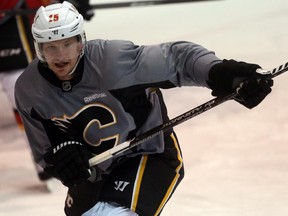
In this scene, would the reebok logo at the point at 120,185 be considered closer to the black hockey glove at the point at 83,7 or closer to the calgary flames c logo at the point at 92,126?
the calgary flames c logo at the point at 92,126

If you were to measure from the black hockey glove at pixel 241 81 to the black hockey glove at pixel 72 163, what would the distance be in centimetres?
39

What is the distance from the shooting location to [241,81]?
188 centimetres

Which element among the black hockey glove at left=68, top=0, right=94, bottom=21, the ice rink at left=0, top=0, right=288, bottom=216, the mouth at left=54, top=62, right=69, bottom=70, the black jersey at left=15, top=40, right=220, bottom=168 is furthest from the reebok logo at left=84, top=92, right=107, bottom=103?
the black hockey glove at left=68, top=0, right=94, bottom=21

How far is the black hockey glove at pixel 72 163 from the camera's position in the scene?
2059 mm

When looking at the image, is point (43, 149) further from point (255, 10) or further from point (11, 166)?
point (255, 10)

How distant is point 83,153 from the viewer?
2084mm

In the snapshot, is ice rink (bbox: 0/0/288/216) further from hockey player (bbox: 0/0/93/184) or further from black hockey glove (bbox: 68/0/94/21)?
black hockey glove (bbox: 68/0/94/21)

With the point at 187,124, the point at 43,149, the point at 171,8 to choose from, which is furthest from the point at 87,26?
the point at 43,149

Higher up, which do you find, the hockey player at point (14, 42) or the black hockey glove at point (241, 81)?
the black hockey glove at point (241, 81)

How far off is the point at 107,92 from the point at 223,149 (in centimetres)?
138

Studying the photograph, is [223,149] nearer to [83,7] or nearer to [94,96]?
[83,7]

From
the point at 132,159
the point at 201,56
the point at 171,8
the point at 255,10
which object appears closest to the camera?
the point at 201,56

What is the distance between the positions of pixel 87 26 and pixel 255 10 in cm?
112

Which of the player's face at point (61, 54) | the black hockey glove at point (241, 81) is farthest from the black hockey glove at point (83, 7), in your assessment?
the black hockey glove at point (241, 81)
